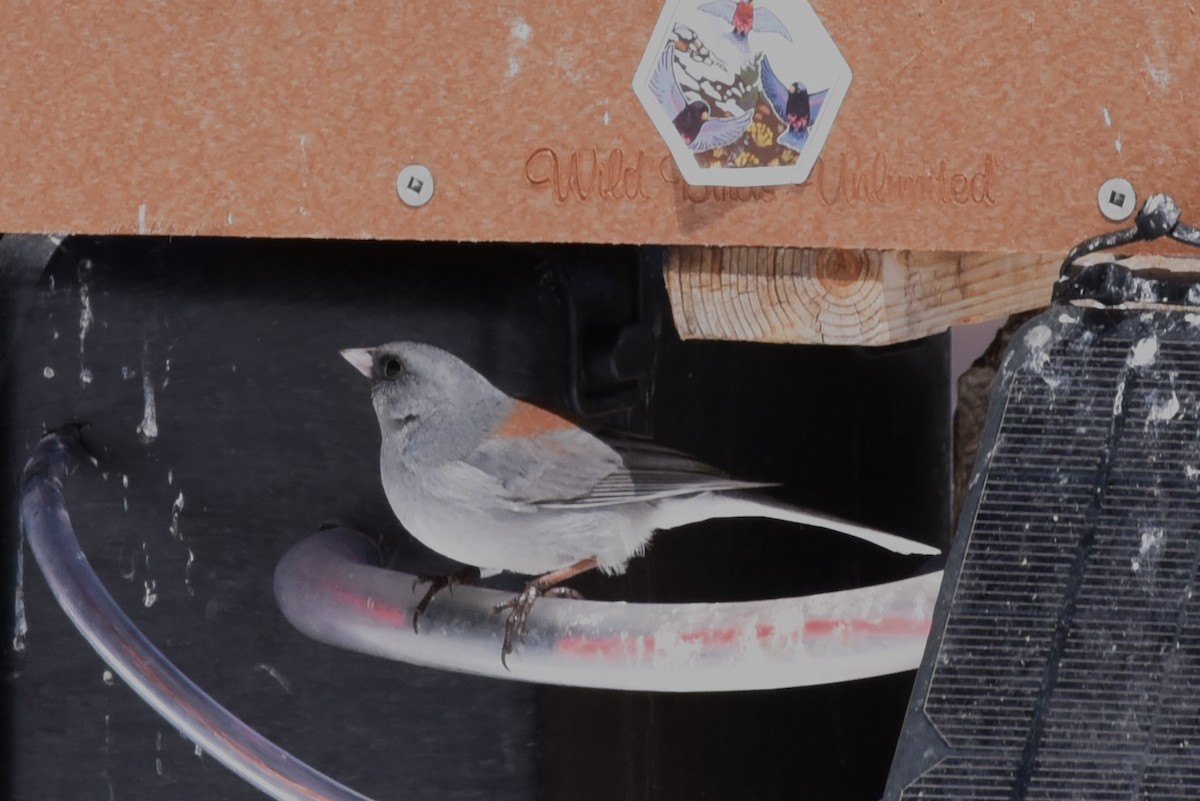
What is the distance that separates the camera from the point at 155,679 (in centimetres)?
135

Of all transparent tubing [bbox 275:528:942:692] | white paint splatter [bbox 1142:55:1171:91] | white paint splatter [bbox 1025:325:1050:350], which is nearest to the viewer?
white paint splatter [bbox 1025:325:1050:350]

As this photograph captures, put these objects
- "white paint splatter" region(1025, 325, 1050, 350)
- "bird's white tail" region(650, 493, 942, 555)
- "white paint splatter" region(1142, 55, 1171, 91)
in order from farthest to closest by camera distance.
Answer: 1. "bird's white tail" region(650, 493, 942, 555)
2. "white paint splatter" region(1142, 55, 1171, 91)
3. "white paint splatter" region(1025, 325, 1050, 350)

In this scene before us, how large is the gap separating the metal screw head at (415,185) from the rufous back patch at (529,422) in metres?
0.35

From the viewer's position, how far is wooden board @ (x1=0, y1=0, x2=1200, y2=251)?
1.33 meters

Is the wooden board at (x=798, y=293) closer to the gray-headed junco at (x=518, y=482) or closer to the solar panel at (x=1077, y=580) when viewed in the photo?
the gray-headed junco at (x=518, y=482)

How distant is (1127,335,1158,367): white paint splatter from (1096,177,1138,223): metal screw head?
24cm

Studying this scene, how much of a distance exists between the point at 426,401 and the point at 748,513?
356 millimetres

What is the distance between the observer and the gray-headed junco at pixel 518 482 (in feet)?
5.19

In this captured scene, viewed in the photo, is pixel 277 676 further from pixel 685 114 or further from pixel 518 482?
pixel 685 114

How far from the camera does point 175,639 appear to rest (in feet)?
5.25

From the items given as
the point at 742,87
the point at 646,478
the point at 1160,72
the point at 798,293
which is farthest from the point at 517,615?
the point at 1160,72

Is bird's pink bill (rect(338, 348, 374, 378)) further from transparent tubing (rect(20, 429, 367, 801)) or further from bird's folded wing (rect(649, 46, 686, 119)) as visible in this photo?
bird's folded wing (rect(649, 46, 686, 119))

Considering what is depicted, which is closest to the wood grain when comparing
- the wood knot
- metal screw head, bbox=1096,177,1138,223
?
the wood knot

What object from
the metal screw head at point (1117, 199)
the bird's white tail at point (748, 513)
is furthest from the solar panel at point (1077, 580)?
the bird's white tail at point (748, 513)
